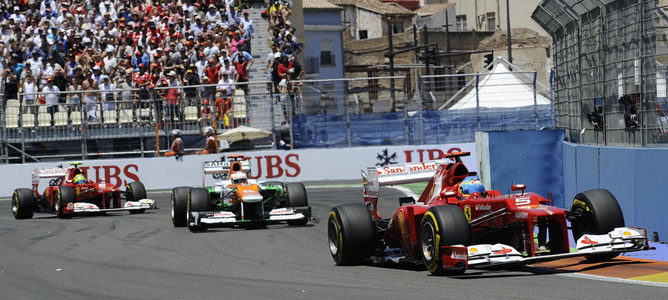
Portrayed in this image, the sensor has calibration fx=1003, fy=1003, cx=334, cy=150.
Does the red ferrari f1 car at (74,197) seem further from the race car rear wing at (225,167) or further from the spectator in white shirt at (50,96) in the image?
the spectator in white shirt at (50,96)

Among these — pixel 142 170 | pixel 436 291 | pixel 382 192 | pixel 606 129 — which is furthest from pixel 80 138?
pixel 436 291

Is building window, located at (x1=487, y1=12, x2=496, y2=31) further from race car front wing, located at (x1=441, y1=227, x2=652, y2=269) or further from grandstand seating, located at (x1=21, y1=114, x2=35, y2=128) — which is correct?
race car front wing, located at (x1=441, y1=227, x2=652, y2=269)

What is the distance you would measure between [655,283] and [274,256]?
17.9 feet

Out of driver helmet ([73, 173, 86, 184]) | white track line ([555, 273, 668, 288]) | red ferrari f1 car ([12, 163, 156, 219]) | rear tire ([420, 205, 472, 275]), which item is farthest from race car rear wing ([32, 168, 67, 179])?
white track line ([555, 273, 668, 288])

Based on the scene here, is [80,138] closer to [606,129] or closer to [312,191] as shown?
[312,191]

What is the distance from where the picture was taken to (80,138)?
28453 millimetres

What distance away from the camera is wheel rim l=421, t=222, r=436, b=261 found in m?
9.46

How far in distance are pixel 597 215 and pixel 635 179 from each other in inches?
88.1

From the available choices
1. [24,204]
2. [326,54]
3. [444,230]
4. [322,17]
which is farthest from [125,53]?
[322,17]

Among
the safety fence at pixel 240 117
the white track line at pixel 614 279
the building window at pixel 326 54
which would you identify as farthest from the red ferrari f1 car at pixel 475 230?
the building window at pixel 326 54

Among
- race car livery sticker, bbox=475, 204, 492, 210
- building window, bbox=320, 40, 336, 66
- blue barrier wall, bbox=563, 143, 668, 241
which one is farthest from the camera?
building window, bbox=320, 40, 336, 66

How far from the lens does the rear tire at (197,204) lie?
16.4 m

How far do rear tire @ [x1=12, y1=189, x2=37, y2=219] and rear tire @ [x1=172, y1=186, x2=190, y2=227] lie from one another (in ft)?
17.2

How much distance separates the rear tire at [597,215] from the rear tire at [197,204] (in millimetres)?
7894
